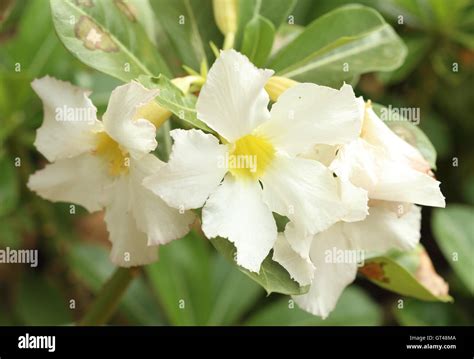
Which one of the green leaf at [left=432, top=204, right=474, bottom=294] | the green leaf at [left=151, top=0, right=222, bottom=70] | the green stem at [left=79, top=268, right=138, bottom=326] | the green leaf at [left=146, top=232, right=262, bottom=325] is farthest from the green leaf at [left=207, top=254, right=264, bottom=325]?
the green leaf at [left=151, top=0, right=222, bottom=70]

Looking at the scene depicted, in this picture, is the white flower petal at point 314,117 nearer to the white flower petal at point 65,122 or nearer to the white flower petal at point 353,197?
the white flower petal at point 353,197

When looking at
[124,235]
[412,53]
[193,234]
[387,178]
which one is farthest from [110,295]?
[412,53]

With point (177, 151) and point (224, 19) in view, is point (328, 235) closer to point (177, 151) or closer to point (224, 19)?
point (177, 151)

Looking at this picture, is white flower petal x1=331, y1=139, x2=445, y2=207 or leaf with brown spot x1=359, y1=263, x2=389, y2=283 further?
leaf with brown spot x1=359, y1=263, x2=389, y2=283

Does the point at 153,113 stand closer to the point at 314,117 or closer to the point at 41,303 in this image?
the point at 314,117

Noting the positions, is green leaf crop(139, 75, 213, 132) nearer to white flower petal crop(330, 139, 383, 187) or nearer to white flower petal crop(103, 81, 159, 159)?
white flower petal crop(103, 81, 159, 159)
